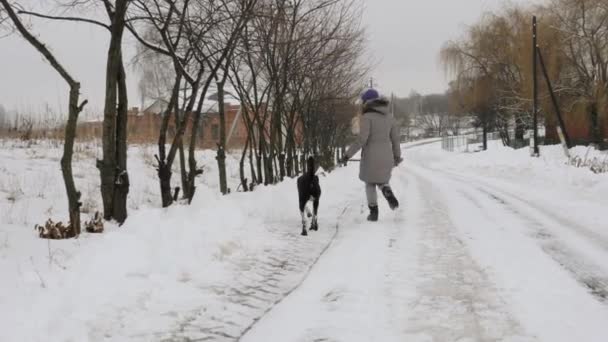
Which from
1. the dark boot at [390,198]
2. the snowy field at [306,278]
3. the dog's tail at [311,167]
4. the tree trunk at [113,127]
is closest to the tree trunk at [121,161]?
the tree trunk at [113,127]

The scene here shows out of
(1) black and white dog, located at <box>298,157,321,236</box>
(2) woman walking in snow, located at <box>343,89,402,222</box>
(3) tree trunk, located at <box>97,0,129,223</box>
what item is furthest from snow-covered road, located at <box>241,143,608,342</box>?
(3) tree trunk, located at <box>97,0,129,223</box>

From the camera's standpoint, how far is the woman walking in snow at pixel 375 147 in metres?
8.28

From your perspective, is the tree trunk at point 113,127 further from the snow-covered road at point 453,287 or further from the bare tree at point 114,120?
the snow-covered road at point 453,287

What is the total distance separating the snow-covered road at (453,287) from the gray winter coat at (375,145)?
1125mm

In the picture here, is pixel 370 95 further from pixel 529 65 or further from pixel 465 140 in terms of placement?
pixel 465 140

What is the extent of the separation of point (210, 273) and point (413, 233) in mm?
2993

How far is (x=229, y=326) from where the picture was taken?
143 inches

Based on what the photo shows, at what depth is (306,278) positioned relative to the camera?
4840 millimetres

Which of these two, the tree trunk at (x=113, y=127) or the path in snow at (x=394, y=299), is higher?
the tree trunk at (x=113, y=127)

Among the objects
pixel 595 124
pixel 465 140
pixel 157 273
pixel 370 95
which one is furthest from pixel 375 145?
pixel 465 140

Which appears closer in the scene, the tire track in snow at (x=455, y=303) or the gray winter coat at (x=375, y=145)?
the tire track in snow at (x=455, y=303)

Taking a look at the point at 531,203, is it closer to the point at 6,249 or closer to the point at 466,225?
the point at 466,225

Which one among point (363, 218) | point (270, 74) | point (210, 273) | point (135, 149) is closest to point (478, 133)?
point (135, 149)

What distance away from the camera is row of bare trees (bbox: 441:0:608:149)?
29781mm
